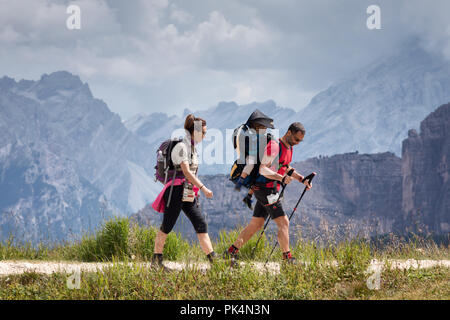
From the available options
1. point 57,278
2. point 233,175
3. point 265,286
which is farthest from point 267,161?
point 57,278

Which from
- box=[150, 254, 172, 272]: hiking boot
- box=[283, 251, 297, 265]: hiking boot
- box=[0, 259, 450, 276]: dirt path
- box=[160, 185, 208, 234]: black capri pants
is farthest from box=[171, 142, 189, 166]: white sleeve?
box=[283, 251, 297, 265]: hiking boot

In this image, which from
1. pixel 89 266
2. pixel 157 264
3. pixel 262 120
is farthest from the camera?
pixel 89 266

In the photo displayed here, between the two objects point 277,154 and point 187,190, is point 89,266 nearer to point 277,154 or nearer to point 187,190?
point 187,190

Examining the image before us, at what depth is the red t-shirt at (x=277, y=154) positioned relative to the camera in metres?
7.21

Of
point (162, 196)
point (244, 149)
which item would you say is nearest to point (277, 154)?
point (244, 149)

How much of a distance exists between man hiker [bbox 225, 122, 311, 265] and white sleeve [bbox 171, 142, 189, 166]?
1192 millimetres

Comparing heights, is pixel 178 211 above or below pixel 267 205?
below

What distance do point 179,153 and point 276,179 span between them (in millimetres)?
1551

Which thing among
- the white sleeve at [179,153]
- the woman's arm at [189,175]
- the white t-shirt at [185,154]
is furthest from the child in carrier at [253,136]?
the white sleeve at [179,153]

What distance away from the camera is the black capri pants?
7340 millimetres

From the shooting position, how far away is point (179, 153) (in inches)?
Result: 284
